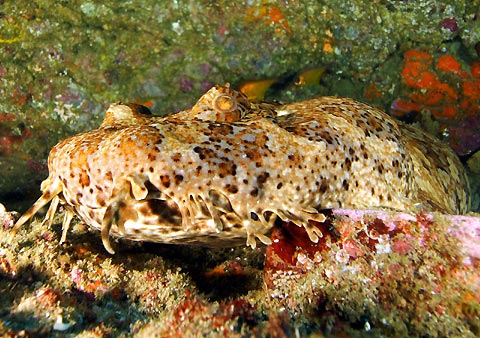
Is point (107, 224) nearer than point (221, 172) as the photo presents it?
Yes

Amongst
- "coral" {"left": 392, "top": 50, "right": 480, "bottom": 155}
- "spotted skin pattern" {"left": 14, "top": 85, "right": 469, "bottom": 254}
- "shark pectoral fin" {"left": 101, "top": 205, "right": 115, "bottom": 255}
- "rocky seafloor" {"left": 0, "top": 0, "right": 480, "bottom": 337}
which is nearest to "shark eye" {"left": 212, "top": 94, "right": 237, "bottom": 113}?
"spotted skin pattern" {"left": 14, "top": 85, "right": 469, "bottom": 254}

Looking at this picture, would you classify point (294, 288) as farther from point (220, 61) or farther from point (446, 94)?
point (446, 94)

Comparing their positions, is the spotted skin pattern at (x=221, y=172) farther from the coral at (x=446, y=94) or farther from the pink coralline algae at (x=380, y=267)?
the coral at (x=446, y=94)

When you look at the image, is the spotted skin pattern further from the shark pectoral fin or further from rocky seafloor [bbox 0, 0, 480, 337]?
rocky seafloor [bbox 0, 0, 480, 337]

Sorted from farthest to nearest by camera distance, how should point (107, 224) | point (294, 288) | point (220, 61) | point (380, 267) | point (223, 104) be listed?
point (220, 61) → point (223, 104) → point (294, 288) → point (380, 267) → point (107, 224)

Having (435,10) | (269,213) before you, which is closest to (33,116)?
(269,213)

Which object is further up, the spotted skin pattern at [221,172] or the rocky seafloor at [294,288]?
the spotted skin pattern at [221,172]

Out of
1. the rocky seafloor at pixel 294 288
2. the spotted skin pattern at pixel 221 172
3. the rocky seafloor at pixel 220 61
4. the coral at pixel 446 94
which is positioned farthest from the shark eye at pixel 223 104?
the coral at pixel 446 94

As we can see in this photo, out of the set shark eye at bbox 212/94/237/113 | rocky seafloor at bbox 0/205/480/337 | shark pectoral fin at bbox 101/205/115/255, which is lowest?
rocky seafloor at bbox 0/205/480/337

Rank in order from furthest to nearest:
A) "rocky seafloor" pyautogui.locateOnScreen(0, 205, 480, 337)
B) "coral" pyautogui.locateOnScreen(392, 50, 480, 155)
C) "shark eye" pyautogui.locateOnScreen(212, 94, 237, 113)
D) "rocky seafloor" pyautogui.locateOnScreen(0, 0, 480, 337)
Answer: "coral" pyautogui.locateOnScreen(392, 50, 480, 155)
"rocky seafloor" pyautogui.locateOnScreen(0, 0, 480, 337)
"shark eye" pyautogui.locateOnScreen(212, 94, 237, 113)
"rocky seafloor" pyautogui.locateOnScreen(0, 205, 480, 337)

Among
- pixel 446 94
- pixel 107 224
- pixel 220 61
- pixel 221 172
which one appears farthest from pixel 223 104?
pixel 446 94
